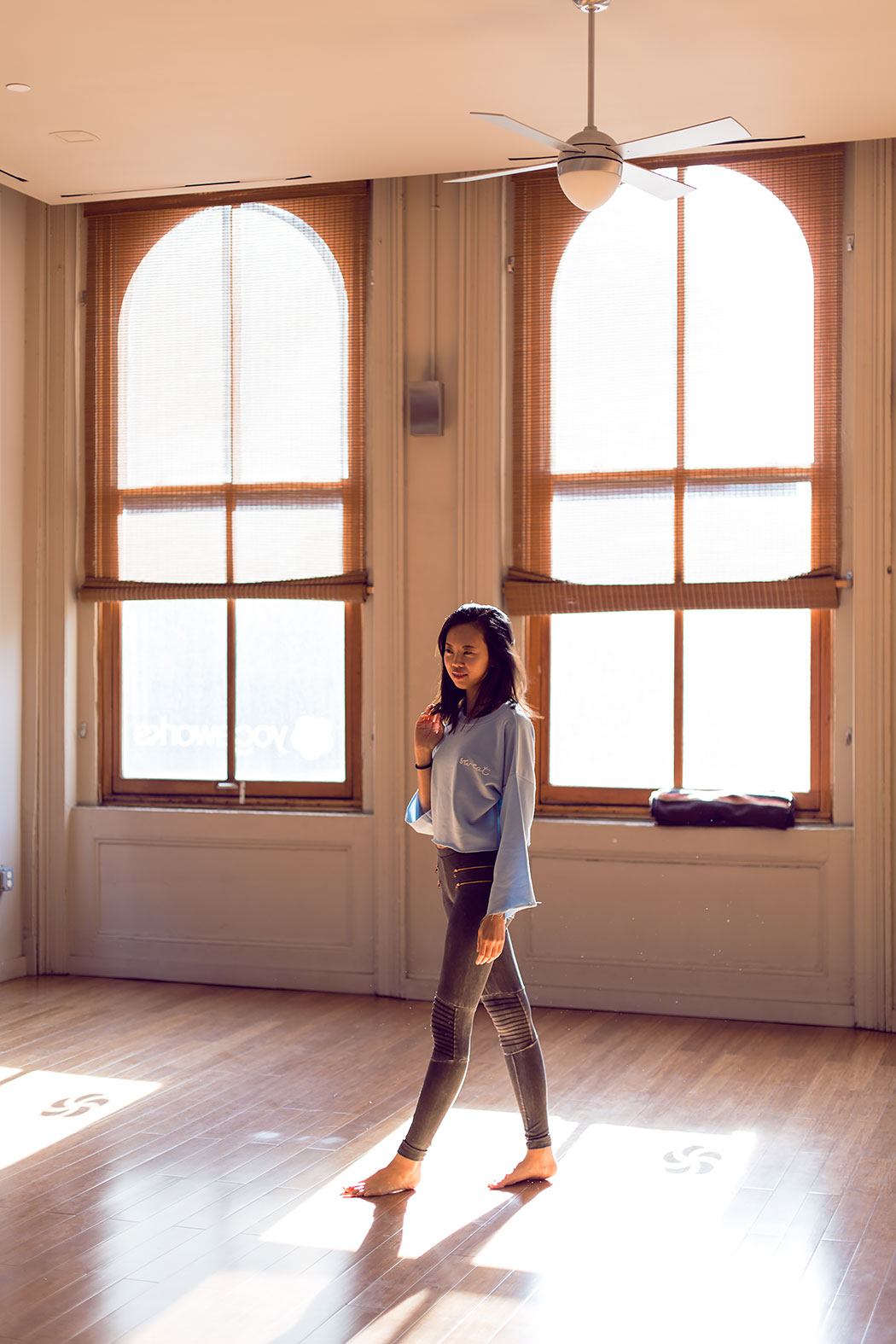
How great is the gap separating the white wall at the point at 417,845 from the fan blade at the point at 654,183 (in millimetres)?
1560

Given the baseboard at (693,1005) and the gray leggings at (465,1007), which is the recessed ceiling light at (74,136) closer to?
the gray leggings at (465,1007)

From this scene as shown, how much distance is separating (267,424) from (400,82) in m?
1.87

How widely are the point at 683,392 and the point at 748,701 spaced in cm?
129

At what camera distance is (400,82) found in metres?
4.95

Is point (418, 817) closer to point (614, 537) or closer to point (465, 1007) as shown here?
point (465, 1007)

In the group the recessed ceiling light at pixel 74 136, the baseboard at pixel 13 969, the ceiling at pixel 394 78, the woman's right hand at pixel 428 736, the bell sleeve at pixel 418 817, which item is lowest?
the baseboard at pixel 13 969

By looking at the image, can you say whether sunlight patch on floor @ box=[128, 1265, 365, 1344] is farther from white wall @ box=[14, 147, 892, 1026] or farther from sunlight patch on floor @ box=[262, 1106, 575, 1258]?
white wall @ box=[14, 147, 892, 1026]

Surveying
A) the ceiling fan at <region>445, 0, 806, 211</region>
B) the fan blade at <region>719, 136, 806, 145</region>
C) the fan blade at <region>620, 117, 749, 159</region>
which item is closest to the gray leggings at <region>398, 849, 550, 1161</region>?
the ceiling fan at <region>445, 0, 806, 211</region>

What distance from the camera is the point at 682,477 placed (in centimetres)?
591

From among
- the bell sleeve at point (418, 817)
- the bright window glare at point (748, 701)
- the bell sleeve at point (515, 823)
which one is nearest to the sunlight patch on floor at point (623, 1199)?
the bell sleeve at point (515, 823)

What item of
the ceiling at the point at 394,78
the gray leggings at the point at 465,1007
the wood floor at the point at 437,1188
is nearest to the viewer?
the wood floor at the point at 437,1188

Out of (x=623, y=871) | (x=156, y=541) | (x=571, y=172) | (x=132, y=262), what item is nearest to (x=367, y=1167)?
(x=623, y=871)

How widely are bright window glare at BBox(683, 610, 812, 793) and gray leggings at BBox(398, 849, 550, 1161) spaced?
7.62ft

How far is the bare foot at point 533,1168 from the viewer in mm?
3887
